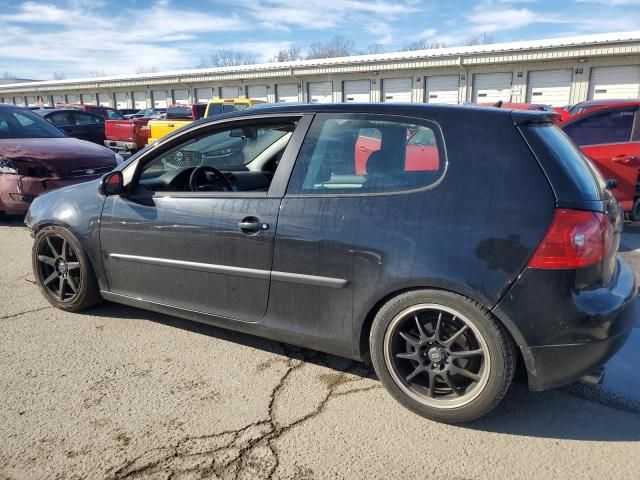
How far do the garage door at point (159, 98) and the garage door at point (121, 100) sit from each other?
5.17m

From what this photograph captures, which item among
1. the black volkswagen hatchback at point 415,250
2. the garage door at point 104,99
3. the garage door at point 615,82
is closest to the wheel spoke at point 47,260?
the black volkswagen hatchback at point 415,250

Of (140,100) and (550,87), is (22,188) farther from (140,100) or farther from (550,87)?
(140,100)

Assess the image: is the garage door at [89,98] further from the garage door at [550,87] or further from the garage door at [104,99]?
the garage door at [550,87]

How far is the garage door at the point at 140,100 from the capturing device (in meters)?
45.7

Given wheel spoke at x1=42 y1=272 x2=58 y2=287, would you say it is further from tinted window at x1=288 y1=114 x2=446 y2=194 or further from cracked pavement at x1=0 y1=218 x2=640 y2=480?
tinted window at x1=288 y1=114 x2=446 y2=194

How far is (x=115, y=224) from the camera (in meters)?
3.62

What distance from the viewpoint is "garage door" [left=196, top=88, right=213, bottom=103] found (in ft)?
130

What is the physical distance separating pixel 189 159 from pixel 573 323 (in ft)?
11.6

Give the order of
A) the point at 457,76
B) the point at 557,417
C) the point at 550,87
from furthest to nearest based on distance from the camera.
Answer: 1. the point at 457,76
2. the point at 550,87
3. the point at 557,417

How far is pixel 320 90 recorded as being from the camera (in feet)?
109

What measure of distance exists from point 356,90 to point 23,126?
26.1m

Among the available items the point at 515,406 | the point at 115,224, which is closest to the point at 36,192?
the point at 115,224

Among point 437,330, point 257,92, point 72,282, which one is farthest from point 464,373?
point 257,92

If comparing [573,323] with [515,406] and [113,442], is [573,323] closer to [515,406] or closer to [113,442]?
[515,406]
